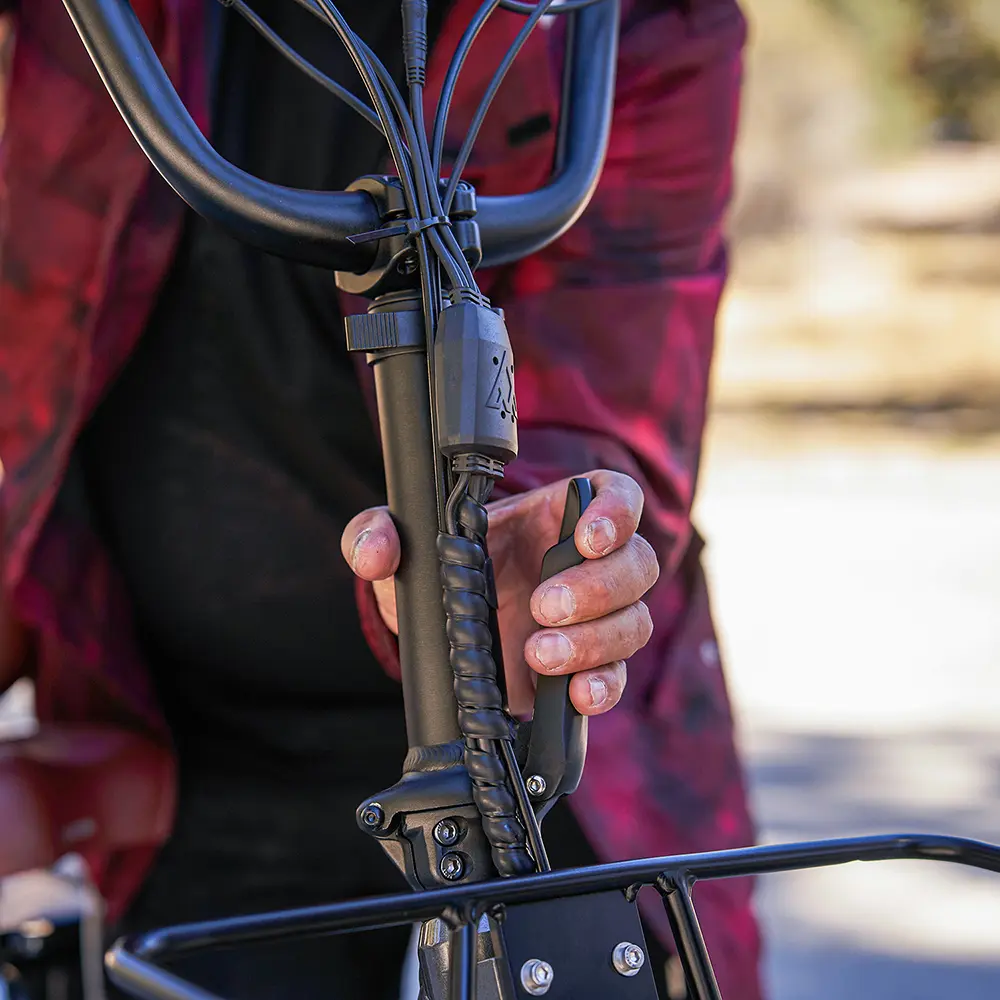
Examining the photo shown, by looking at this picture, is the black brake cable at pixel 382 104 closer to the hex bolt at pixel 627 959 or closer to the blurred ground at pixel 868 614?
the hex bolt at pixel 627 959

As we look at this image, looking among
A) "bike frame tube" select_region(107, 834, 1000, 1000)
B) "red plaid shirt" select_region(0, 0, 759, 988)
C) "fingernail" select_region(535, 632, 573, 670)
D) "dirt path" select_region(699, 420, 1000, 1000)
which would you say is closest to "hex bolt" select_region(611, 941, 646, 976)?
"bike frame tube" select_region(107, 834, 1000, 1000)

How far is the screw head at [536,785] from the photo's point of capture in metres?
0.50

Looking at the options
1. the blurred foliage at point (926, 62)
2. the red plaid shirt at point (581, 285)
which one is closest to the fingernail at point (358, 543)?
the red plaid shirt at point (581, 285)

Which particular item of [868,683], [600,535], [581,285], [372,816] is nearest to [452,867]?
[372,816]

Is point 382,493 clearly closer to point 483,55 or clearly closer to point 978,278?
point 483,55

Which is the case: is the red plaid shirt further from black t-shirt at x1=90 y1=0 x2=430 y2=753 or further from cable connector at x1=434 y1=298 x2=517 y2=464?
cable connector at x1=434 y1=298 x2=517 y2=464

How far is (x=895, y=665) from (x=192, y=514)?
2.82 meters

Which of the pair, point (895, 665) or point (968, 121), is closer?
point (895, 665)

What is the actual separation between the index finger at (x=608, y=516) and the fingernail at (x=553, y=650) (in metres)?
0.04

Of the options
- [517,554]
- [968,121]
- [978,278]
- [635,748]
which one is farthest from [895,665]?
[968,121]

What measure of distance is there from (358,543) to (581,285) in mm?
413

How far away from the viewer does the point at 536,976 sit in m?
0.44

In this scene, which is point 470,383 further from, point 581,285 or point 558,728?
point 581,285

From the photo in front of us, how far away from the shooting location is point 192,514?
0.98 meters
